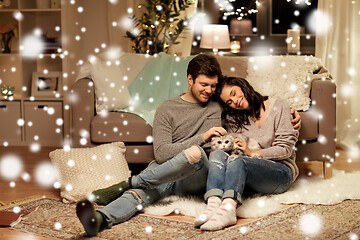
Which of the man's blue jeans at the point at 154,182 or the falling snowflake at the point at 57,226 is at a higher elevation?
the man's blue jeans at the point at 154,182

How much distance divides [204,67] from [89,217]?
36.0 inches

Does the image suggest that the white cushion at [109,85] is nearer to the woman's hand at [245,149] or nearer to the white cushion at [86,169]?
the white cushion at [86,169]

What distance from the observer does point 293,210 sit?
2402 millimetres

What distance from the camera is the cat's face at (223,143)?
2.43 m

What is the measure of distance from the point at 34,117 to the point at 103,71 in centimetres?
131

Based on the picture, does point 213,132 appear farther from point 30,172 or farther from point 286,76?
point 30,172

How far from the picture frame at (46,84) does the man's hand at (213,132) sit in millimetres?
2295

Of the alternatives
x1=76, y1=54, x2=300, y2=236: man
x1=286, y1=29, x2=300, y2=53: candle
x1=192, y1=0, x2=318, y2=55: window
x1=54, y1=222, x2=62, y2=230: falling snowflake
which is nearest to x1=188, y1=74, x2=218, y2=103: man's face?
x1=76, y1=54, x2=300, y2=236: man

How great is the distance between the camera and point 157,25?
4.40 meters

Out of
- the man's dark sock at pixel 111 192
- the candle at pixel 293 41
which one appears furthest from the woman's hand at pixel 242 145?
the candle at pixel 293 41

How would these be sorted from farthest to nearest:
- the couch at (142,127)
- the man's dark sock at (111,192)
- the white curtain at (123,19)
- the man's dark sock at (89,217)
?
1. the white curtain at (123,19)
2. the couch at (142,127)
3. the man's dark sock at (111,192)
4. the man's dark sock at (89,217)

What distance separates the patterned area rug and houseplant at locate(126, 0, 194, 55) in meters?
2.20

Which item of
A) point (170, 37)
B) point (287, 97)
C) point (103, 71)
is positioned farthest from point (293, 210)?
point (170, 37)

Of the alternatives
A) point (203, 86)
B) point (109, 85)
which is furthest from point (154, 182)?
point (109, 85)
